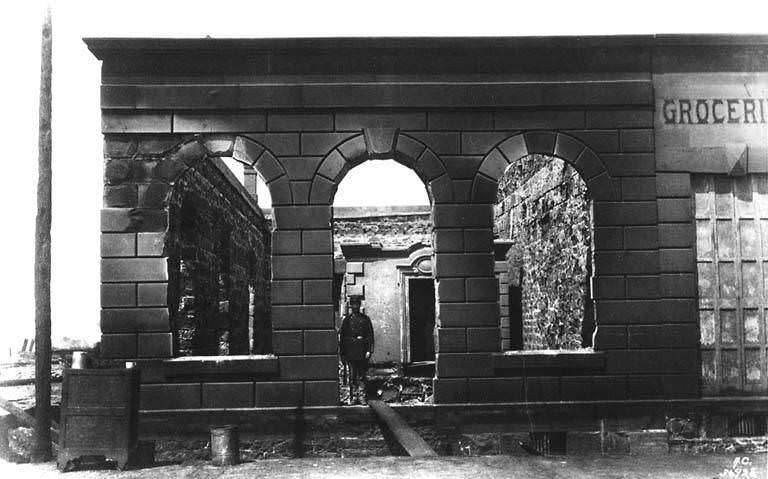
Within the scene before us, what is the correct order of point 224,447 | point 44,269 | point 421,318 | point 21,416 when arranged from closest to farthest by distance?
point 224,447, point 44,269, point 21,416, point 421,318

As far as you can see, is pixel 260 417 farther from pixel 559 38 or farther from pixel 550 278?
pixel 550 278

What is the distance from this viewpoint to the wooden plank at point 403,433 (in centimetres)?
802

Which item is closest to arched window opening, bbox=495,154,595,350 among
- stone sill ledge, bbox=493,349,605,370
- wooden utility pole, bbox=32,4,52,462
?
stone sill ledge, bbox=493,349,605,370

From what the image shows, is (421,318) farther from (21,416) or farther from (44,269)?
(44,269)

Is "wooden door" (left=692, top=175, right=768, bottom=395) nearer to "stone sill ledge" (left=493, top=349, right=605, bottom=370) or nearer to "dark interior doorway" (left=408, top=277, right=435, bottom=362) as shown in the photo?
"stone sill ledge" (left=493, top=349, right=605, bottom=370)

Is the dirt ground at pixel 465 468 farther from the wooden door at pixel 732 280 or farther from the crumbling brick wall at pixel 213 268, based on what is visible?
the crumbling brick wall at pixel 213 268

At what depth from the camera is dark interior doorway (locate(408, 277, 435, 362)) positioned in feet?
69.5

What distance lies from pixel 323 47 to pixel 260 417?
4531 millimetres

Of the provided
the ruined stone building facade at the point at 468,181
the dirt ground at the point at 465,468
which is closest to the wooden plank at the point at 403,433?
the dirt ground at the point at 465,468

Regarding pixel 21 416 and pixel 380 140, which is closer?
pixel 21 416

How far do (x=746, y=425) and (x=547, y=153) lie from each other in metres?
4.22

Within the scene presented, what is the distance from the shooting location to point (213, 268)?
13492 millimetres

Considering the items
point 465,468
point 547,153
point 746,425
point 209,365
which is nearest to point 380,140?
point 547,153

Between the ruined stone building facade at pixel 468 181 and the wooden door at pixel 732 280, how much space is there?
0.08 ft
